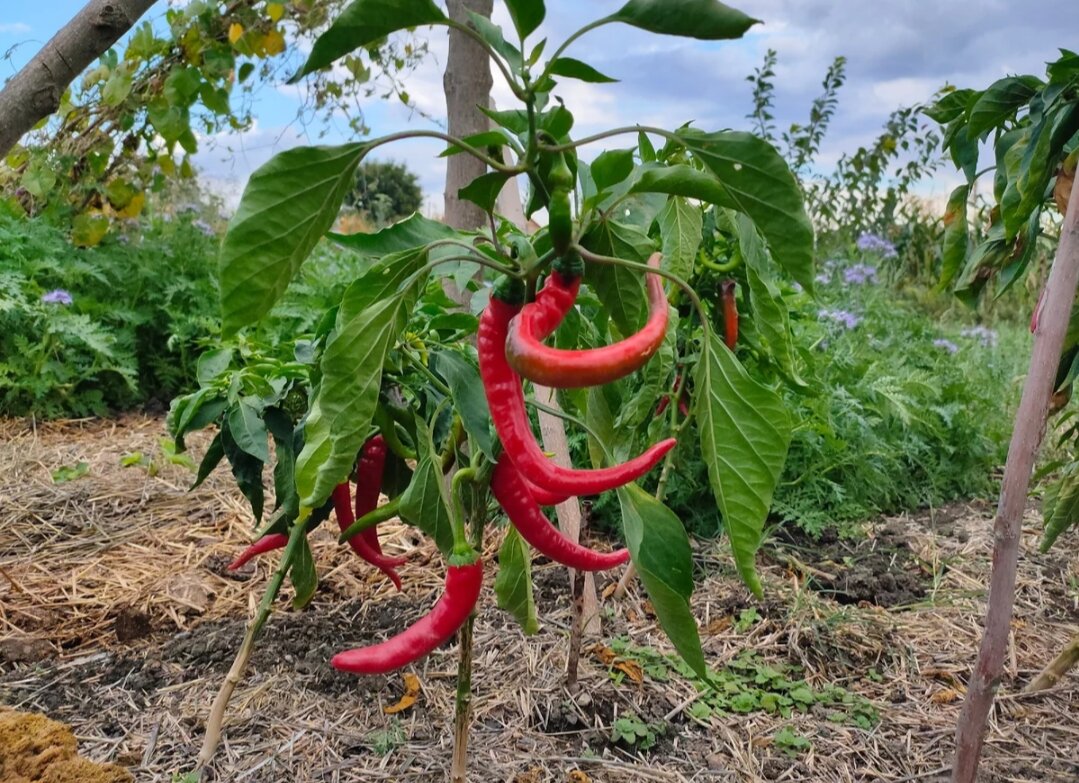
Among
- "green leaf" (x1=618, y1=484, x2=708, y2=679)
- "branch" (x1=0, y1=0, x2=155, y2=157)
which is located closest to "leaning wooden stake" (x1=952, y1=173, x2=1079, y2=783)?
"green leaf" (x1=618, y1=484, x2=708, y2=679)

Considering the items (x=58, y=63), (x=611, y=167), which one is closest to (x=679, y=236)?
(x=611, y=167)

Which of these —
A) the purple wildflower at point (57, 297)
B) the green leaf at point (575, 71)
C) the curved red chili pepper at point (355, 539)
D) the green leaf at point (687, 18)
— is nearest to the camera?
the green leaf at point (687, 18)

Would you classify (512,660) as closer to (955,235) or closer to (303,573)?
(303,573)

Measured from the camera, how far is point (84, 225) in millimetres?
4051

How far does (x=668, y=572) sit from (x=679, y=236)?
0.50 meters

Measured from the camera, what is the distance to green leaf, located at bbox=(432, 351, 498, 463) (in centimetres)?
108

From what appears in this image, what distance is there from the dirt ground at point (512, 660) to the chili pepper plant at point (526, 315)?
49cm

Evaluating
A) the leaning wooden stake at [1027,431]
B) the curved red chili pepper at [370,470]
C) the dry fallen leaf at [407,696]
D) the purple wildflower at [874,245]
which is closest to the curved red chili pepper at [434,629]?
the curved red chili pepper at [370,470]

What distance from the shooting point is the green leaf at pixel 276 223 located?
0.81 metres

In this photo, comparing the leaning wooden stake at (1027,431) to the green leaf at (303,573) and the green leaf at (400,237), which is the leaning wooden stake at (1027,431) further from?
the green leaf at (303,573)

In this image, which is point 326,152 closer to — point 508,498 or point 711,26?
point 711,26

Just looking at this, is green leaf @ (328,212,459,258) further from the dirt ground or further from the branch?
the dirt ground

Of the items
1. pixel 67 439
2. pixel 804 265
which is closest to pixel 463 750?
pixel 804 265

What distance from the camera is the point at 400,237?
1069mm
